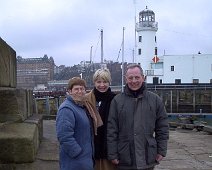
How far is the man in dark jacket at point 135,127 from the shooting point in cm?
347

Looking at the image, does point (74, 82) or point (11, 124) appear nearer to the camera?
point (74, 82)

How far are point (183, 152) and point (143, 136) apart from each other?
18.5 ft

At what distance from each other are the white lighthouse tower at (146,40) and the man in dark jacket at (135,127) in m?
47.4

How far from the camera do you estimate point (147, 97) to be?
355 centimetres

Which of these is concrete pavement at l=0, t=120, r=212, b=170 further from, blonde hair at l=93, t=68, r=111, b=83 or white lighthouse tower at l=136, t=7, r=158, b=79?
white lighthouse tower at l=136, t=7, r=158, b=79

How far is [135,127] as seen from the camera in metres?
3.46

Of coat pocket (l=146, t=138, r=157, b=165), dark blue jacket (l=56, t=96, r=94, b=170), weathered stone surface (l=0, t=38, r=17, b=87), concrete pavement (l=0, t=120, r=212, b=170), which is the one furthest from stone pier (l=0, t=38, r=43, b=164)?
coat pocket (l=146, t=138, r=157, b=165)

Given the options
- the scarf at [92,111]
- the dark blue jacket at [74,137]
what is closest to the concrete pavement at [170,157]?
the dark blue jacket at [74,137]

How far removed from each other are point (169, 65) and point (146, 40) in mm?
5392

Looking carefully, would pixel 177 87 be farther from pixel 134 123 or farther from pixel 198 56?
pixel 134 123

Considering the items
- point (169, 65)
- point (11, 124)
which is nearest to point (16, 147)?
point (11, 124)

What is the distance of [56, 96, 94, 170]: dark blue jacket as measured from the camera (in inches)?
130

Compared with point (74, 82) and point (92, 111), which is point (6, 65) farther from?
point (92, 111)

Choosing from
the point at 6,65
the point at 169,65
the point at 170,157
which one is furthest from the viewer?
the point at 169,65
